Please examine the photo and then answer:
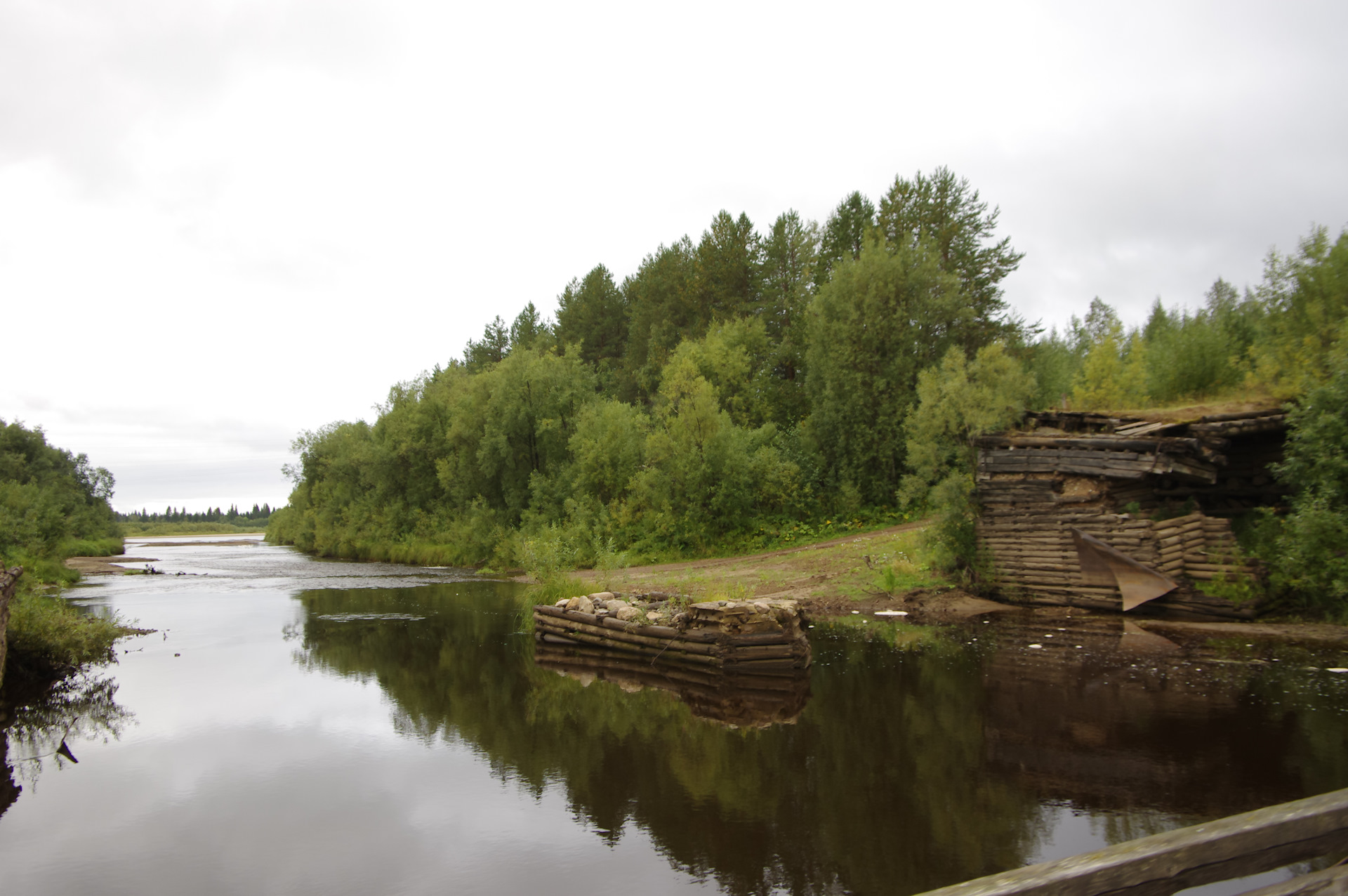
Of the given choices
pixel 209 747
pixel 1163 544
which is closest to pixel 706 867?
pixel 209 747

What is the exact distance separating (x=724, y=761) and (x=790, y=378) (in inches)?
1382

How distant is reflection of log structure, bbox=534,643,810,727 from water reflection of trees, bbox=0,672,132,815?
6981mm

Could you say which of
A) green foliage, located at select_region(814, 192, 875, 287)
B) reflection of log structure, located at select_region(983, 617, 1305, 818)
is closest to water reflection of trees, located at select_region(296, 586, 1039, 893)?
reflection of log structure, located at select_region(983, 617, 1305, 818)

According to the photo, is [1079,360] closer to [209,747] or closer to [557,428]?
[557,428]

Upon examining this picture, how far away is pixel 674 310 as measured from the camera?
46.5 metres

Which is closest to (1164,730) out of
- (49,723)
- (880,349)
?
(49,723)

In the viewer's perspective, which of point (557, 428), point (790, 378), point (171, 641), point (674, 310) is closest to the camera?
point (171, 641)

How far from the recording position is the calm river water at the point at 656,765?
21.0 feet

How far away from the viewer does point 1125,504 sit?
15516 mm

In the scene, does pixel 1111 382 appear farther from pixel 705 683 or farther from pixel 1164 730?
pixel 705 683

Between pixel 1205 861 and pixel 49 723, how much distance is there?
1460cm

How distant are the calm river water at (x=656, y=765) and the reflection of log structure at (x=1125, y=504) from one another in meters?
1.21

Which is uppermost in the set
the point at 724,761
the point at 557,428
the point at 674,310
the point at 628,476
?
the point at 674,310

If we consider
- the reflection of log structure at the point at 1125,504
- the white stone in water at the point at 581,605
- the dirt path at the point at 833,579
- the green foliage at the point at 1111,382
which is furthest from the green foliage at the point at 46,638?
the green foliage at the point at 1111,382
